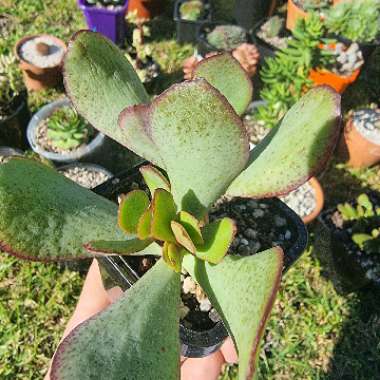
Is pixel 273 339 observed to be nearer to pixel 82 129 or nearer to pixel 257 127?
pixel 257 127

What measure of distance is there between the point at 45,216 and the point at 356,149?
1879mm

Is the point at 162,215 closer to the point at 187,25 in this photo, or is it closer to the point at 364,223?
the point at 364,223

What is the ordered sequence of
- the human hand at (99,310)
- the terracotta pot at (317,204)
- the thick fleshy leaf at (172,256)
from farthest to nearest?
1. the terracotta pot at (317,204)
2. the human hand at (99,310)
3. the thick fleshy leaf at (172,256)

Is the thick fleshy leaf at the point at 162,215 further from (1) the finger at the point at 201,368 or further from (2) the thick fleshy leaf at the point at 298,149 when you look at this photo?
(1) the finger at the point at 201,368

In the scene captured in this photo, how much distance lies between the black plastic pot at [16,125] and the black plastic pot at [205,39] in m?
1.05

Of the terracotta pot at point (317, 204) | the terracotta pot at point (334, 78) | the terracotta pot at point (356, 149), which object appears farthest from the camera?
the terracotta pot at point (334, 78)

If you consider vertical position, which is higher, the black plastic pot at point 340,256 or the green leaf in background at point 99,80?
the green leaf in background at point 99,80

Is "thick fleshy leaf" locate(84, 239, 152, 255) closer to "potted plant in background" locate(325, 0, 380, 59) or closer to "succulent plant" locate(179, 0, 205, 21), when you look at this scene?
Answer: "potted plant in background" locate(325, 0, 380, 59)

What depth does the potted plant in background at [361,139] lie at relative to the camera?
2.23 metres

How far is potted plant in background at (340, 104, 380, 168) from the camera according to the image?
2230mm

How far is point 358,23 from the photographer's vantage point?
2570 millimetres

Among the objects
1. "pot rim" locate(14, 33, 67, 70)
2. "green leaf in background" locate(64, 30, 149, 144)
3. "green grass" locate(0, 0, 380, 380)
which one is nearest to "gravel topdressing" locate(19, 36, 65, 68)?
"pot rim" locate(14, 33, 67, 70)

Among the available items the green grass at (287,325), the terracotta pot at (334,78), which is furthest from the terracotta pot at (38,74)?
the terracotta pot at (334,78)

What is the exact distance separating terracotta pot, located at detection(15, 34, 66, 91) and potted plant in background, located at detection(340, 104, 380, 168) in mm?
1496
